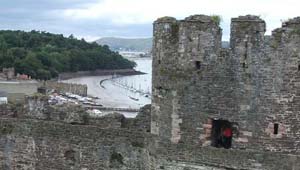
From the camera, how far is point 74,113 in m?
19.5

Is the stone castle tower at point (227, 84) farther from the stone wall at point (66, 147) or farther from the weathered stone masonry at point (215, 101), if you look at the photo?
the stone wall at point (66, 147)

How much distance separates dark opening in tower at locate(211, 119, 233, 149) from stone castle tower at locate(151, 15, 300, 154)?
30mm

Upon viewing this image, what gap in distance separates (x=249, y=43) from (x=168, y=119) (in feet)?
10.3

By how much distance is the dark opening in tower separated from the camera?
52.6 feet

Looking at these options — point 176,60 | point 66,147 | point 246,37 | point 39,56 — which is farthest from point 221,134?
point 39,56

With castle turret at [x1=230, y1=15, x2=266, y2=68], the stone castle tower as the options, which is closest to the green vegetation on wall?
the stone castle tower

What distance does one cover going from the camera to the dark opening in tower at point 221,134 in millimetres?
16047

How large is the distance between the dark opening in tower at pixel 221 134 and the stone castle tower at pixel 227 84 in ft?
0.10

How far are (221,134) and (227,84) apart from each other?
59.8 inches

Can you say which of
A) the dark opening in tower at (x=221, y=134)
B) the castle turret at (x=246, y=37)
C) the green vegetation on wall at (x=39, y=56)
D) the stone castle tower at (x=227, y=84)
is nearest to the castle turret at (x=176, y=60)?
the stone castle tower at (x=227, y=84)

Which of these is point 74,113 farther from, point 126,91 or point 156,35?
point 126,91

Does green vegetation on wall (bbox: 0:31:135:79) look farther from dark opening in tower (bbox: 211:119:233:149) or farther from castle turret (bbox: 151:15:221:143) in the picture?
dark opening in tower (bbox: 211:119:233:149)

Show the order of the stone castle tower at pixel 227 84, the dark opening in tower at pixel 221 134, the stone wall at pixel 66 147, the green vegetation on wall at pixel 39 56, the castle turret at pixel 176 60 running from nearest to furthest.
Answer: the stone castle tower at pixel 227 84 → the castle turret at pixel 176 60 → the dark opening in tower at pixel 221 134 → the stone wall at pixel 66 147 → the green vegetation on wall at pixel 39 56

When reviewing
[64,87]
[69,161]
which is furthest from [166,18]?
[64,87]
